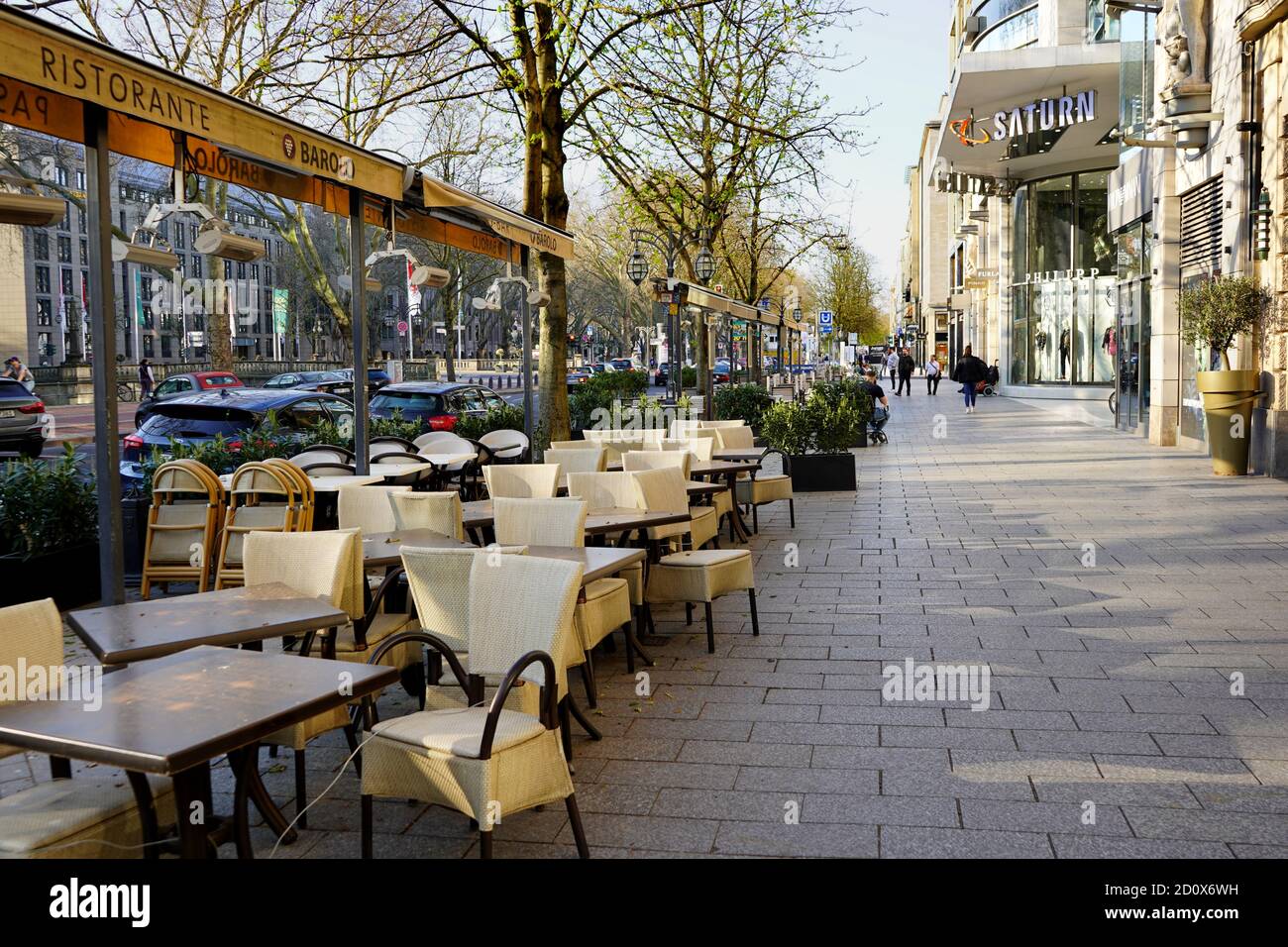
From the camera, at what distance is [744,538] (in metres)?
11.4

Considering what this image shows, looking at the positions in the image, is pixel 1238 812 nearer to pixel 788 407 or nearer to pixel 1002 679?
pixel 1002 679

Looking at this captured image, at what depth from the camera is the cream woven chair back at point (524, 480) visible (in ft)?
27.7

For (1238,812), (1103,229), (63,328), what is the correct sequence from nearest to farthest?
1. (1238,812)
2. (1103,229)
3. (63,328)

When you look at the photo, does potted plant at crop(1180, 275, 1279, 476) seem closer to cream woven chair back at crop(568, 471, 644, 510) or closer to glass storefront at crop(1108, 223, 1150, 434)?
glass storefront at crop(1108, 223, 1150, 434)

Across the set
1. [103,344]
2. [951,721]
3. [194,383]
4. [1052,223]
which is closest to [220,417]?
[103,344]

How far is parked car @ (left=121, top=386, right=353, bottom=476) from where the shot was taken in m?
13.3

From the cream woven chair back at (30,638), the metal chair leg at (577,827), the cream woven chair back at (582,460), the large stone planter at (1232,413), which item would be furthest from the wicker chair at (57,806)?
the large stone planter at (1232,413)

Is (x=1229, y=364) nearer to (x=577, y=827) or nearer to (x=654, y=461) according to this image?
(x=654, y=461)

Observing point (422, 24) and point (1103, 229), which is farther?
point (1103, 229)

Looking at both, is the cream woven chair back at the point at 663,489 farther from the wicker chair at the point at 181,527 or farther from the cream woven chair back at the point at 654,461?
the wicker chair at the point at 181,527

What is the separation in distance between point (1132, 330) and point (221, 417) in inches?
693

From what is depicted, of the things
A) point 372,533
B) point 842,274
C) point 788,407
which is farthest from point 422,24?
point 842,274

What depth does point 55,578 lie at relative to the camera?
851cm
